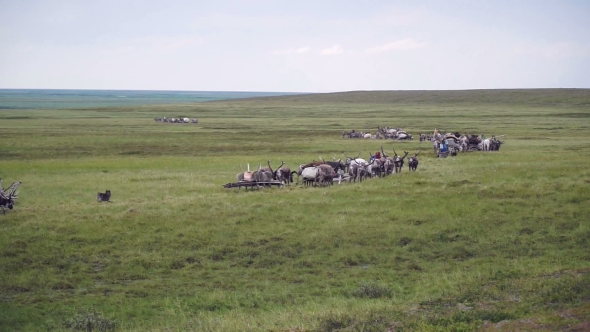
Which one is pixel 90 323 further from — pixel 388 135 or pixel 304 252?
pixel 388 135

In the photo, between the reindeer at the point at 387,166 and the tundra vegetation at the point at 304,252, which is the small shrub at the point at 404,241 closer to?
the tundra vegetation at the point at 304,252

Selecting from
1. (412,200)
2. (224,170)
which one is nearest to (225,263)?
(412,200)

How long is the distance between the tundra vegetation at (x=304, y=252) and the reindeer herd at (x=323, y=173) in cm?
81

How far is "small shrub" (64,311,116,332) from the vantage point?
13.0 meters

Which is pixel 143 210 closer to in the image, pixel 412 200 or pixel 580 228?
pixel 412 200

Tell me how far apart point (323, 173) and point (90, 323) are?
16292 mm

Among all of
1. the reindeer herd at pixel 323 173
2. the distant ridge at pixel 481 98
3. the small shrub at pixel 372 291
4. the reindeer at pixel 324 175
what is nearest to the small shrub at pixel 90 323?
the small shrub at pixel 372 291

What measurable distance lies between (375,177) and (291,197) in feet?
21.5

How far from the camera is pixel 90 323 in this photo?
42.9 feet

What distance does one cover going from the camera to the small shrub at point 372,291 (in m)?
14.8

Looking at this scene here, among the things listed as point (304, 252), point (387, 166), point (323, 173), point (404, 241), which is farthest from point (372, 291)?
point (387, 166)

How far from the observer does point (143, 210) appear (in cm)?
2280

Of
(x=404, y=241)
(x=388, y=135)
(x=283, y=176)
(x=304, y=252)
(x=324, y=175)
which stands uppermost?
(x=324, y=175)

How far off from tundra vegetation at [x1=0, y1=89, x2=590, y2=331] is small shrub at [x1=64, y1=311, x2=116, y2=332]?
0.10ft
